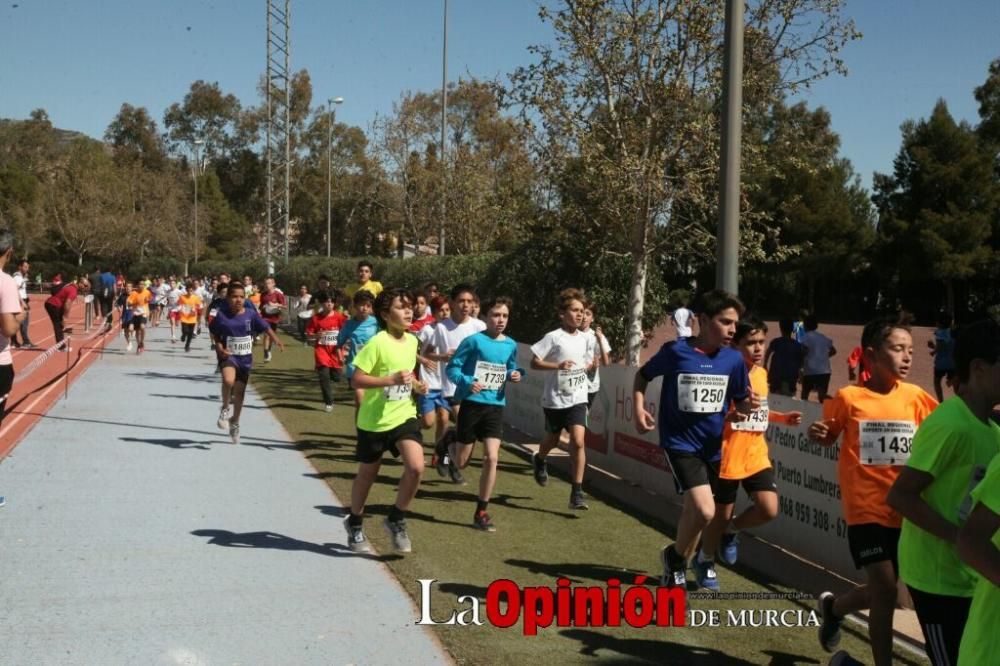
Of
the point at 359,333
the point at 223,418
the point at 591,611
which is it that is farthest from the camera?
the point at 223,418

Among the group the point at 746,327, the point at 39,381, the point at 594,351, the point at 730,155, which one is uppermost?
the point at 730,155

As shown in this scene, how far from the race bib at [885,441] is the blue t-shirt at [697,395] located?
4.41ft

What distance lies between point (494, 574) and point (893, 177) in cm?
5094

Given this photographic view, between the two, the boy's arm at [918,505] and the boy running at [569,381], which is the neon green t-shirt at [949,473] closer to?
the boy's arm at [918,505]

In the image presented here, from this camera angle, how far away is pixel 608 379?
1171cm

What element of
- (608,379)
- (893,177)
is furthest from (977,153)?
(608,379)

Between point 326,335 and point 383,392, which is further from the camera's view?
point 326,335

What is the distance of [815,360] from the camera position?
16188 mm

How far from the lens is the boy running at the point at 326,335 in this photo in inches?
606

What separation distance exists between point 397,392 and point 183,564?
175 cm

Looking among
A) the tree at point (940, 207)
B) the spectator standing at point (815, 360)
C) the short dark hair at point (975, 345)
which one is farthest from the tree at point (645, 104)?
the tree at point (940, 207)

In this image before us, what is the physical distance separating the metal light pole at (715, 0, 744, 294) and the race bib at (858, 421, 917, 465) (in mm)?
3509

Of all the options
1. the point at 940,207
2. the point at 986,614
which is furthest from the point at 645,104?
the point at 940,207

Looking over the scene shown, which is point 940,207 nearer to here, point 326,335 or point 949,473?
point 326,335
